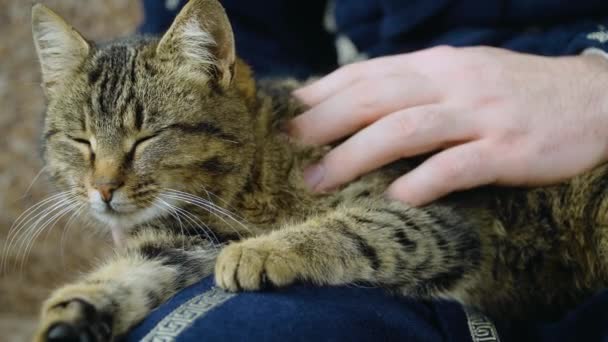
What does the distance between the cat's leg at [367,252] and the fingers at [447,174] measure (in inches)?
1.1

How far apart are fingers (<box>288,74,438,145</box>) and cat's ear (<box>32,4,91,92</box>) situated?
45 centimetres

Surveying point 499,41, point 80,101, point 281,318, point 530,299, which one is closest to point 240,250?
point 281,318

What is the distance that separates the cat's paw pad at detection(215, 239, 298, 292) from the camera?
90cm

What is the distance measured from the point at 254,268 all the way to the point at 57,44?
2.04 feet

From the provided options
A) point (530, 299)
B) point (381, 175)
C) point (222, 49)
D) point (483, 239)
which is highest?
point (222, 49)

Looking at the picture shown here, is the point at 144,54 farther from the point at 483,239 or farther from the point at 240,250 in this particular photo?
the point at 483,239

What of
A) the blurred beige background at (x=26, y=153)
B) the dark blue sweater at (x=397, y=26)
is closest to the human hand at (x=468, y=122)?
the dark blue sweater at (x=397, y=26)

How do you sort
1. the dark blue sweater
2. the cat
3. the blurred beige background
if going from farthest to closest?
1. the blurred beige background
2. the dark blue sweater
3. the cat

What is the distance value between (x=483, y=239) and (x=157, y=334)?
0.61m

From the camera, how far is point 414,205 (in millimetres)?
1114

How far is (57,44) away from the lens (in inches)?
48.0

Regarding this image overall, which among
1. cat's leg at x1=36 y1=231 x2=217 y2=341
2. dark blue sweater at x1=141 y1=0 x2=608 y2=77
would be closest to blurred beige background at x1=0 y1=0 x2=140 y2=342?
dark blue sweater at x1=141 y1=0 x2=608 y2=77

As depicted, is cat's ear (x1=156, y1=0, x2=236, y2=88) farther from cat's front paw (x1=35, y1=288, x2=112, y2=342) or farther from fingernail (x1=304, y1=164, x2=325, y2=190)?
cat's front paw (x1=35, y1=288, x2=112, y2=342)

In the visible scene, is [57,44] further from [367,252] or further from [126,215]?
[367,252]
